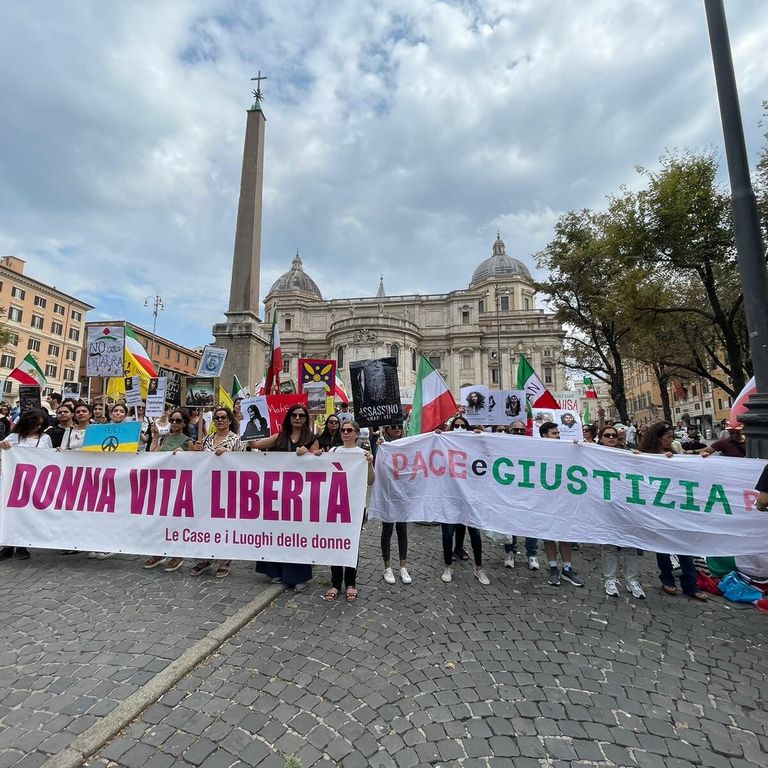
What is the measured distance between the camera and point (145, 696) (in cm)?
273

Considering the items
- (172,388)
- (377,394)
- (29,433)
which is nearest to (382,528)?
(377,394)

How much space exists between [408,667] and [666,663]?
2001 mm

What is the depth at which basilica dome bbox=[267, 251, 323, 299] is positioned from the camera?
82.4m

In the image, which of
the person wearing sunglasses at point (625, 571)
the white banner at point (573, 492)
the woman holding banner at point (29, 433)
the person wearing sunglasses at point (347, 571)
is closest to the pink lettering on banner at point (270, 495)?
the person wearing sunglasses at point (347, 571)

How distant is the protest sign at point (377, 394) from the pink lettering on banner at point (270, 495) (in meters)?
1.65

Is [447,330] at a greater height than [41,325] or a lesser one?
greater

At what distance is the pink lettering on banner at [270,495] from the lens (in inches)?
184

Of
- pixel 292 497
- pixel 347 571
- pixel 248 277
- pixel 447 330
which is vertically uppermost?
pixel 447 330

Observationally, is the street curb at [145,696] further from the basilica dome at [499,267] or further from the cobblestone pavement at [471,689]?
the basilica dome at [499,267]

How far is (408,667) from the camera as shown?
10.5 feet

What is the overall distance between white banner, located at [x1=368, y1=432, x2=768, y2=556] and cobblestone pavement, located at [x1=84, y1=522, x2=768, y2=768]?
74 cm

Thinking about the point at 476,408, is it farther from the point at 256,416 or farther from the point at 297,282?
the point at 297,282

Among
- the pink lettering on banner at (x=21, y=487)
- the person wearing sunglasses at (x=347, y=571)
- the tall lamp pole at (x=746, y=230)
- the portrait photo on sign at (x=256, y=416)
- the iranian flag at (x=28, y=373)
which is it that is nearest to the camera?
the person wearing sunglasses at (x=347, y=571)

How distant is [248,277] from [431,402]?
7.44 metres
